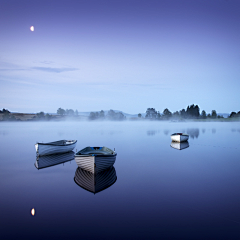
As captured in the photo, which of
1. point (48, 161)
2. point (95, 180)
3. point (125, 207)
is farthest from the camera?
point (48, 161)

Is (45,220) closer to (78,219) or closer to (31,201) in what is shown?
(78,219)

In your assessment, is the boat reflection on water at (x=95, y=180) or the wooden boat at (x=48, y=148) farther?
the wooden boat at (x=48, y=148)

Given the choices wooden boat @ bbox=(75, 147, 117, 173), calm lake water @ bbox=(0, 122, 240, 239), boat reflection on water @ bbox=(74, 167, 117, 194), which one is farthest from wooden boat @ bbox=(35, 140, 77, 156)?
wooden boat @ bbox=(75, 147, 117, 173)

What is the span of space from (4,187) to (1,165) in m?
10.2

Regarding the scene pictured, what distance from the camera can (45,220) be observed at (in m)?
10.6

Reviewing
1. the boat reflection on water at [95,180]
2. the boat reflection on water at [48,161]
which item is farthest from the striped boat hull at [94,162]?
the boat reflection on water at [48,161]

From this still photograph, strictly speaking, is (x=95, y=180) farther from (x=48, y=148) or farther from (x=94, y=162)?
(x=48, y=148)

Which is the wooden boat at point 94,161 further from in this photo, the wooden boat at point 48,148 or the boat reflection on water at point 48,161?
the wooden boat at point 48,148

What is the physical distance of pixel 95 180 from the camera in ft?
54.9

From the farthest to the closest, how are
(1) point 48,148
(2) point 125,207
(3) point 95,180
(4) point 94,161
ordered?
(1) point 48,148
(4) point 94,161
(3) point 95,180
(2) point 125,207

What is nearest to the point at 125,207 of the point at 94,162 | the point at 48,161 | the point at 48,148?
the point at 94,162

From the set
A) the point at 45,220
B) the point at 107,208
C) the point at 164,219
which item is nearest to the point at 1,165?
the point at 45,220

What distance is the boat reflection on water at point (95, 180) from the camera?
606 inches

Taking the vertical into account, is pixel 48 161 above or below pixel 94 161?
below
